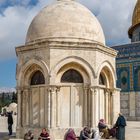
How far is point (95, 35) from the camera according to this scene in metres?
14.2

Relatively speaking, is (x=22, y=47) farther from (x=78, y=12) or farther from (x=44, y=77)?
(x=78, y=12)

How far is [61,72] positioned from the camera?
13375 millimetres

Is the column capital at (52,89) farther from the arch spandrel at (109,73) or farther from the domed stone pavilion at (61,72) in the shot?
the arch spandrel at (109,73)

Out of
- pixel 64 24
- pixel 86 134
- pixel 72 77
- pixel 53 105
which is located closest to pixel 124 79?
pixel 72 77

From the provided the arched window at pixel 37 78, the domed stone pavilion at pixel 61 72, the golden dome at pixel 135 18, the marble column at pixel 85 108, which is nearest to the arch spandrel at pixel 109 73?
the domed stone pavilion at pixel 61 72

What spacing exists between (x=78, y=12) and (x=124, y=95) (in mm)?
19859

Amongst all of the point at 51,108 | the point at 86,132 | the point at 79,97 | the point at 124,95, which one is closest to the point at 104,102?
the point at 79,97

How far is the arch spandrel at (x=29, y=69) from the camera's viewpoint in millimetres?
13227

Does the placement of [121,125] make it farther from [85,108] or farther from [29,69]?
[29,69]

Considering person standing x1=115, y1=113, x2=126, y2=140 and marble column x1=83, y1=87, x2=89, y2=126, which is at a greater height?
marble column x1=83, y1=87, x2=89, y2=126

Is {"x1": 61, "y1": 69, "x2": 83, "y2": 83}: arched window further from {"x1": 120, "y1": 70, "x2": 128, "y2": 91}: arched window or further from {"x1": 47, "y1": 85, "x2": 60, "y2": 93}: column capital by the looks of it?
{"x1": 120, "y1": 70, "x2": 128, "y2": 91}: arched window

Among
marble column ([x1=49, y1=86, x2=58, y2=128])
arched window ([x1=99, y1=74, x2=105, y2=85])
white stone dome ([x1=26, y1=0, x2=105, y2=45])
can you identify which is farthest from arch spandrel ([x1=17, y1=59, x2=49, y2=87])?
arched window ([x1=99, y1=74, x2=105, y2=85])

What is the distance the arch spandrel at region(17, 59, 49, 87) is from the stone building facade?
19.5 m

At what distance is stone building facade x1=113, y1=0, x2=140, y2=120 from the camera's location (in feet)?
105
